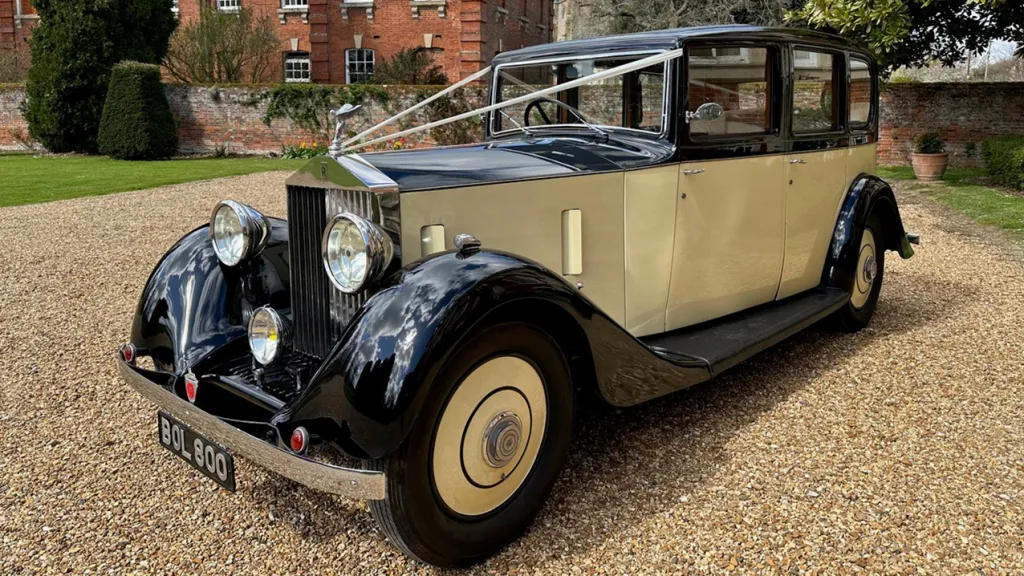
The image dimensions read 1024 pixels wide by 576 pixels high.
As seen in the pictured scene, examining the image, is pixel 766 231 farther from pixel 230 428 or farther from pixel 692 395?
pixel 230 428

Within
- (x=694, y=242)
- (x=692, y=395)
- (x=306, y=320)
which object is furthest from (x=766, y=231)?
(x=306, y=320)

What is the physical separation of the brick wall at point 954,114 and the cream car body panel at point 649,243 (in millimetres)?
15325

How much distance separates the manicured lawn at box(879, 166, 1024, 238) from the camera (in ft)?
33.6

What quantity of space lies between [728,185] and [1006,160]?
1227 cm

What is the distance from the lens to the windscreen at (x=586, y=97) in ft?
12.4

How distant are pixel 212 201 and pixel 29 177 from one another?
17.8 ft

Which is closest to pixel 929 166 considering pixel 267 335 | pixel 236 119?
pixel 267 335

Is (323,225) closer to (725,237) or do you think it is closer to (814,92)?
(725,237)

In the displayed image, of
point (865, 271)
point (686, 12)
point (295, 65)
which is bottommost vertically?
point (865, 271)

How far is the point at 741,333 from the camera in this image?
153 inches

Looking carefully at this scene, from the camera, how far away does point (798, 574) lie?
2551 millimetres

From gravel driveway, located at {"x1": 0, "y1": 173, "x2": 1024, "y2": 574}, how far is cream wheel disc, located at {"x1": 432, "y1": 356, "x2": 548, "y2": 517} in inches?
10.1

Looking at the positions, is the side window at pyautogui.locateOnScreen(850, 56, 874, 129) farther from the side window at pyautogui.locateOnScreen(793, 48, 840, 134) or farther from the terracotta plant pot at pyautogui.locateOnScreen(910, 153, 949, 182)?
the terracotta plant pot at pyautogui.locateOnScreen(910, 153, 949, 182)

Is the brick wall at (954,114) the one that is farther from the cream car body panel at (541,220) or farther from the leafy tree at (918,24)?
the cream car body panel at (541,220)
